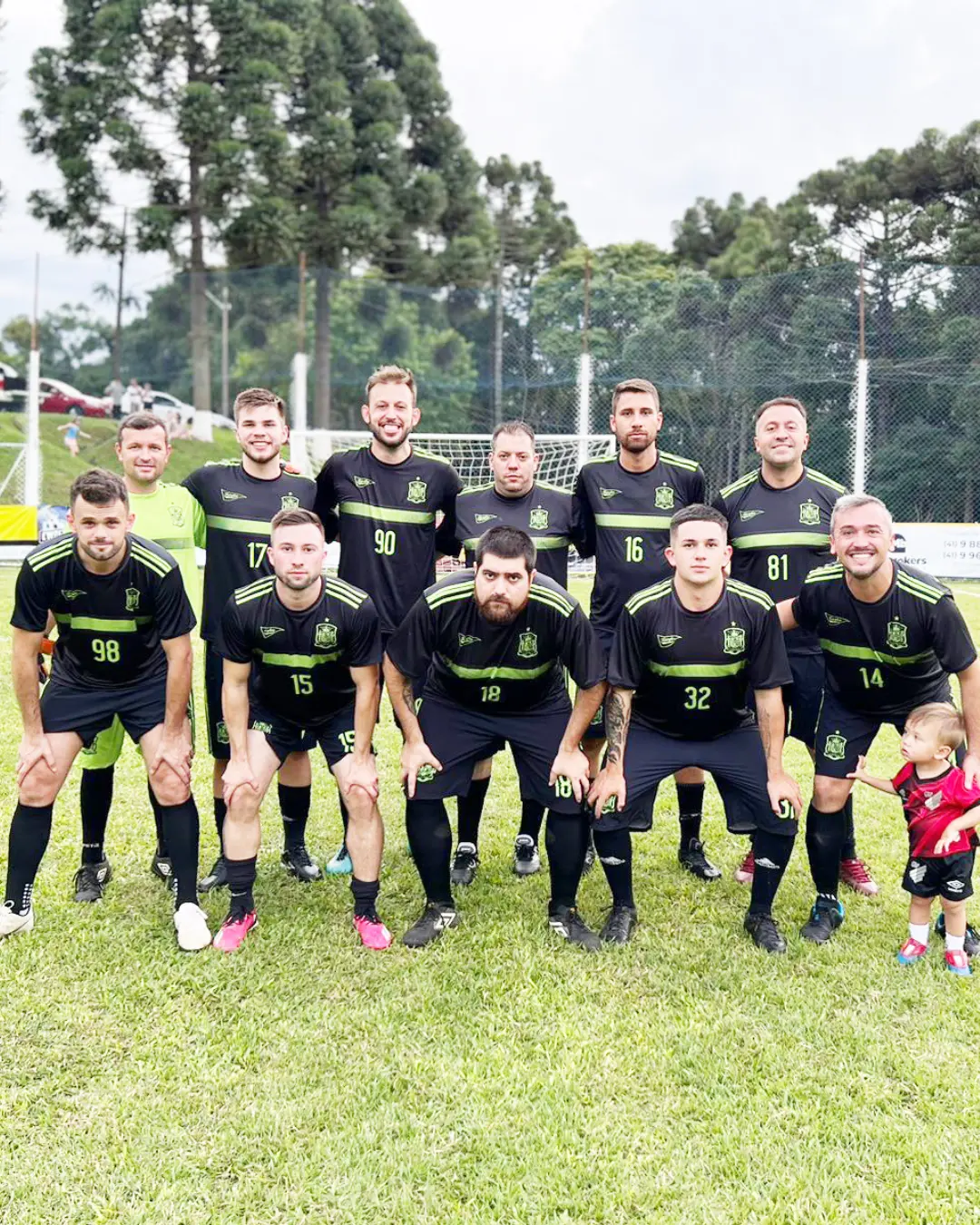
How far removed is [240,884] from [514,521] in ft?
6.37

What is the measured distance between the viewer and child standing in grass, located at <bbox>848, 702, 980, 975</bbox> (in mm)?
3572

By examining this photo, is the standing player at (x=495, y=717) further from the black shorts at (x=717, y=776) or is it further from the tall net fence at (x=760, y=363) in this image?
the tall net fence at (x=760, y=363)

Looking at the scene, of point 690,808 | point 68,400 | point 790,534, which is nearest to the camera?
point 790,534

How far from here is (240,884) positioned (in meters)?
3.86

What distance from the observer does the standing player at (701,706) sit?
3.82 meters

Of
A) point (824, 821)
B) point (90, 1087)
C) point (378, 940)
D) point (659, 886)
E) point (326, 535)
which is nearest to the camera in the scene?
point (90, 1087)

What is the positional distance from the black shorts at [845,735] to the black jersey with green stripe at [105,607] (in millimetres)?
2545

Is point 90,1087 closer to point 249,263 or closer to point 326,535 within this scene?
point 326,535

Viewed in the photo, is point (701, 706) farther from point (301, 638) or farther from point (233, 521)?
point (233, 521)

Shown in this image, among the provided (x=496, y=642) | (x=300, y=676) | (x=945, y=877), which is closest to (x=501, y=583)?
(x=496, y=642)

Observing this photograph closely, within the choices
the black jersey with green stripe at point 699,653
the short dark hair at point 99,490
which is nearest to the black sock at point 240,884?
the short dark hair at point 99,490

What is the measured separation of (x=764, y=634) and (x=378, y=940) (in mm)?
1860

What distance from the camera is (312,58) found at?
28.7 metres

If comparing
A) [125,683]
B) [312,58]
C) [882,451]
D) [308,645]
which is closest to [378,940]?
[308,645]
